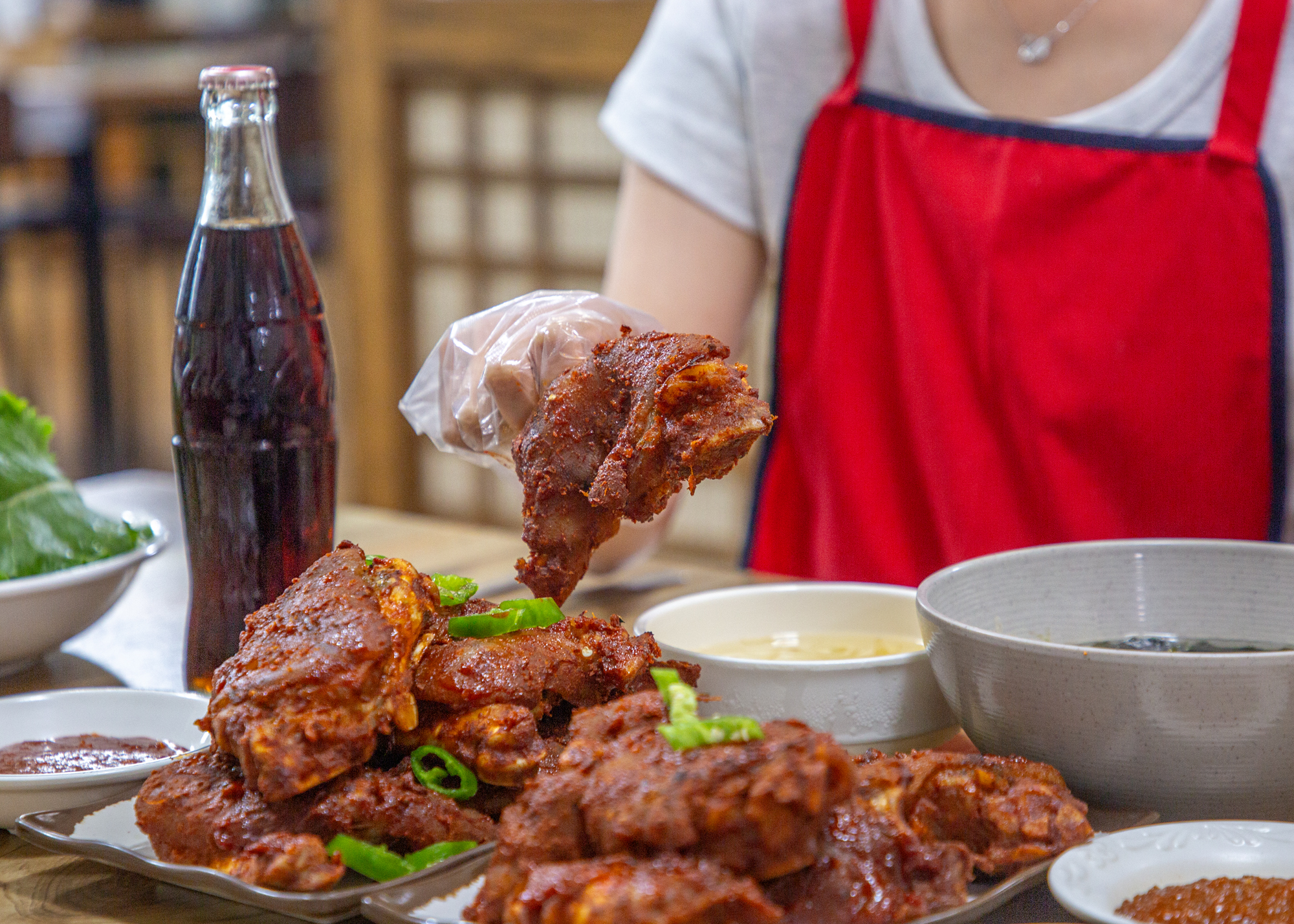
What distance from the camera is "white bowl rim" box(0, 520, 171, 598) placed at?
1.30m

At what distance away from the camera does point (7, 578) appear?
1376 millimetres

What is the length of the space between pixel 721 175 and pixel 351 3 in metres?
2.55

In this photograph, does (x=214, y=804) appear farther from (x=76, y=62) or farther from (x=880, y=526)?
(x=76, y=62)

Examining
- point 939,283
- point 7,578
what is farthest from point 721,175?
point 7,578

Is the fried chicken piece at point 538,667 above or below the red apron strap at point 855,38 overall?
below

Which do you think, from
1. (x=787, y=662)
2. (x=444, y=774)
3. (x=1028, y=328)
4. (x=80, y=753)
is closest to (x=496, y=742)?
(x=444, y=774)

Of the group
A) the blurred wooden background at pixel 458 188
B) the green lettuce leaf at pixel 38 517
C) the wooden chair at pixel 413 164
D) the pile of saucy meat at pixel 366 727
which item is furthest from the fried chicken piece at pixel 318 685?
the wooden chair at pixel 413 164

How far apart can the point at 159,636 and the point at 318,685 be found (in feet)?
2.43

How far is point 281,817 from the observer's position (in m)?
0.88

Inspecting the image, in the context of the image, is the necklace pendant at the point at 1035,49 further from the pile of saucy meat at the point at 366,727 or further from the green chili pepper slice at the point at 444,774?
the green chili pepper slice at the point at 444,774

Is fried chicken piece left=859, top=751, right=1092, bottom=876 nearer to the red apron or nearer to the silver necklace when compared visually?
the red apron

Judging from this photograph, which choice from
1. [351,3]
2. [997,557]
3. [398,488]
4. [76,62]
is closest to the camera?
[997,557]

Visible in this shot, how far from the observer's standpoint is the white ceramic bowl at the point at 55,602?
131 cm

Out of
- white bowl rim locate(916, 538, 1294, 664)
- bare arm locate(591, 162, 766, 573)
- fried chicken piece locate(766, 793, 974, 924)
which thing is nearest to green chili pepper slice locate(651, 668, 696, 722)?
fried chicken piece locate(766, 793, 974, 924)
